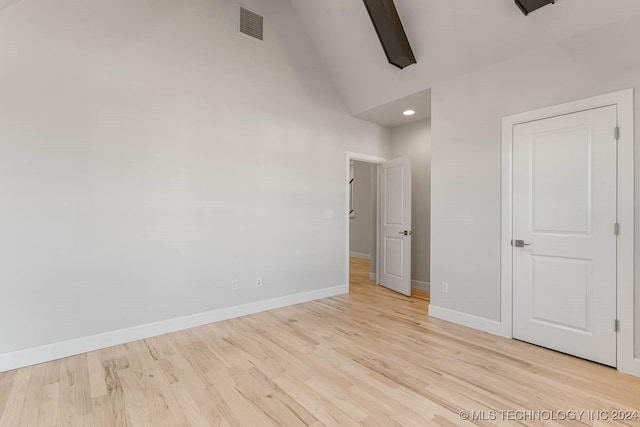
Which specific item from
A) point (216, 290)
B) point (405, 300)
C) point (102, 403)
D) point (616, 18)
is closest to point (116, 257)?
point (216, 290)

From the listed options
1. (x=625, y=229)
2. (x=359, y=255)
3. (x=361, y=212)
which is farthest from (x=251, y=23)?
(x=359, y=255)

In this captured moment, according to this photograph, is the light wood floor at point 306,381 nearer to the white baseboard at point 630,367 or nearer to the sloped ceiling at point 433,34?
the white baseboard at point 630,367

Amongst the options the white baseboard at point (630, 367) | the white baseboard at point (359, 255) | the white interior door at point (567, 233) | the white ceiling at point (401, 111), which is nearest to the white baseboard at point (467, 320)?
the white interior door at point (567, 233)

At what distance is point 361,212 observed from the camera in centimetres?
801

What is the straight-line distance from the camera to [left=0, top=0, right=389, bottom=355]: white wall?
2.48 m

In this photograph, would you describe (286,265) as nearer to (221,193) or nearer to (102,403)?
(221,193)

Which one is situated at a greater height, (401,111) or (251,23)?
(251,23)

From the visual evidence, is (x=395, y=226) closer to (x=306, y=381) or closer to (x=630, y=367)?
(x=630, y=367)

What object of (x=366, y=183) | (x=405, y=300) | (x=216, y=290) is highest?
(x=366, y=183)

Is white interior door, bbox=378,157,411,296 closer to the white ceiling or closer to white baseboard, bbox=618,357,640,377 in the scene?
the white ceiling

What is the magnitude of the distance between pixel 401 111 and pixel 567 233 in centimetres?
267

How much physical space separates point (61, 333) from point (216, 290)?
1.36 metres

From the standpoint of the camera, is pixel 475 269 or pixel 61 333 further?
pixel 475 269

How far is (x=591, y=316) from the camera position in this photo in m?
2.55
